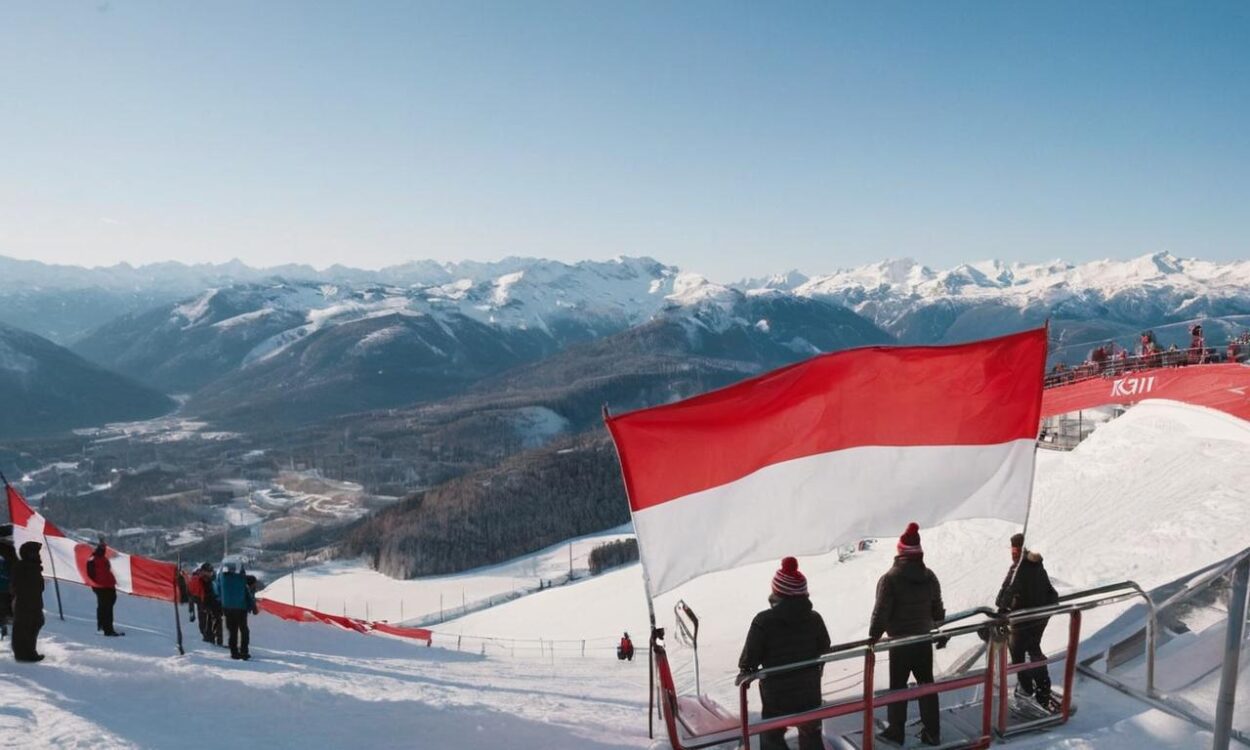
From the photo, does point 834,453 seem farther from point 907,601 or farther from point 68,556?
point 68,556

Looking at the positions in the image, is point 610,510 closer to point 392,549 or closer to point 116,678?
point 392,549

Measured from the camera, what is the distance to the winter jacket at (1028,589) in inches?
292

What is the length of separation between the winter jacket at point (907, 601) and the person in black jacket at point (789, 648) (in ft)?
3.09

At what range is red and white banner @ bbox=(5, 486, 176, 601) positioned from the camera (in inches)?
575

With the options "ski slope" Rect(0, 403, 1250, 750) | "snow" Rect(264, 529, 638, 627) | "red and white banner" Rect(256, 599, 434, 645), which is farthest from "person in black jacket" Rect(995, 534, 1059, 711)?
"snow" Rect(264, 529, 638, 627)

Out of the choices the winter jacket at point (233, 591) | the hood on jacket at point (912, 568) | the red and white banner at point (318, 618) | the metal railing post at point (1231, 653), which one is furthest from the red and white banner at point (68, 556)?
the metal railing post at point (1231, 653)

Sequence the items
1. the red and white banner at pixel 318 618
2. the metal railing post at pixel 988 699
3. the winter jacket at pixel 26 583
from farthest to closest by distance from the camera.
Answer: the red and white banner at pixel 318 618, the winter jacket at pixel 26 583, the metal railing post at pixel 988 699

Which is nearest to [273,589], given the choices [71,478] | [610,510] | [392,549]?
[392,549]

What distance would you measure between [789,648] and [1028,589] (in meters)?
3.01

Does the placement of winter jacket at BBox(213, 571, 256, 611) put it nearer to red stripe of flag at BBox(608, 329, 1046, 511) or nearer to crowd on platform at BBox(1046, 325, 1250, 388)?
red stripe of flag at BBox(608, 329, 1046, 511)

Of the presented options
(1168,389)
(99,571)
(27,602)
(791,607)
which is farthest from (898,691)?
(1168,389)

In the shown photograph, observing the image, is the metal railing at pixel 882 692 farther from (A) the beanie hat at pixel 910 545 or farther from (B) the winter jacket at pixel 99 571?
(B) the winter jacket at pixel 99 571

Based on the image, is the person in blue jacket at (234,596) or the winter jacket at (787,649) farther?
the person in blue jacket at (234,596)

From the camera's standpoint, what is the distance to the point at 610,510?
113 metres
